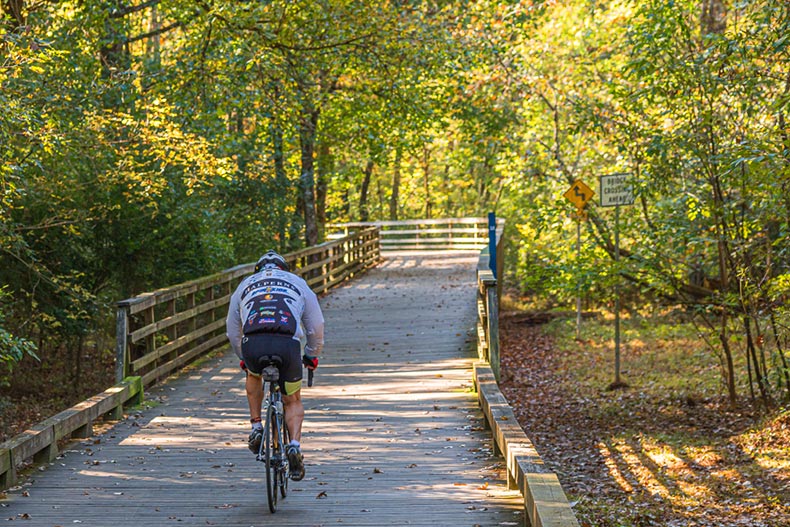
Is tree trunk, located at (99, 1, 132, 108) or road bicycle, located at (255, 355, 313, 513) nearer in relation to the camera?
road bicycle, located at (255, 355, 313, 513)

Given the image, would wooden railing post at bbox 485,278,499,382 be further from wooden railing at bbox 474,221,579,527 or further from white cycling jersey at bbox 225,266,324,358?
white cycling jersey at bbox 225,266,324,358

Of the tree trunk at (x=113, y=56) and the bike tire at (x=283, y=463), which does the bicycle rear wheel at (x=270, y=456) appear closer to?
the bike tire at (x=283, y=463)

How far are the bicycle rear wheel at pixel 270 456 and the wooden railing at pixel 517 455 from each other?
4.93ft

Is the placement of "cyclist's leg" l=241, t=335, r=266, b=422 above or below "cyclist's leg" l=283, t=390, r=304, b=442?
above

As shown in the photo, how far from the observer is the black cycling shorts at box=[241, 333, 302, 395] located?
20.2ft

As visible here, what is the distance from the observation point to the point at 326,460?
317 inches

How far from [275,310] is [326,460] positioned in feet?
7.53

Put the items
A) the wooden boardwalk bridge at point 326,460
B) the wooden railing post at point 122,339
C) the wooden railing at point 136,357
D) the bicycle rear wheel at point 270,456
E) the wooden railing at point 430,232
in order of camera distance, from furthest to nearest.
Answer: the wooden railing at point 430,232, the wooden railing post at point 122,339, the wooden railing at point 136,357, the wooden boardwalk bridge at point 326,460, the bicycle rear wheel at point 270,456

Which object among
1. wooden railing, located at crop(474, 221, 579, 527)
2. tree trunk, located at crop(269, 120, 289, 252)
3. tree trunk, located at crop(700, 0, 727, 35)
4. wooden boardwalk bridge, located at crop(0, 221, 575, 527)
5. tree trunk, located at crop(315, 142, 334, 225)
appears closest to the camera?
wooden railing, located at crop(474, 221, 579, 527)

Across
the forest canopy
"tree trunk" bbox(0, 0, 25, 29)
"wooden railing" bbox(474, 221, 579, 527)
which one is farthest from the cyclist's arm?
"tree trunk" bbox(0, 0, 25, 29)

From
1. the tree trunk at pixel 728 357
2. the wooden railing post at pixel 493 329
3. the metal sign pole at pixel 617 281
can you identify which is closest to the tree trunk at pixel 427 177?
the metal sign pole at pixel 617 281

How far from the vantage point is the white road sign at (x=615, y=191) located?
13.9 metres

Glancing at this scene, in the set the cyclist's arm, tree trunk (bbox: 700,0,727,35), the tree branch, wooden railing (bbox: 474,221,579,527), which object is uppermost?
the tree branch

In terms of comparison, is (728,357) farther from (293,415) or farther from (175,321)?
(293,415)
